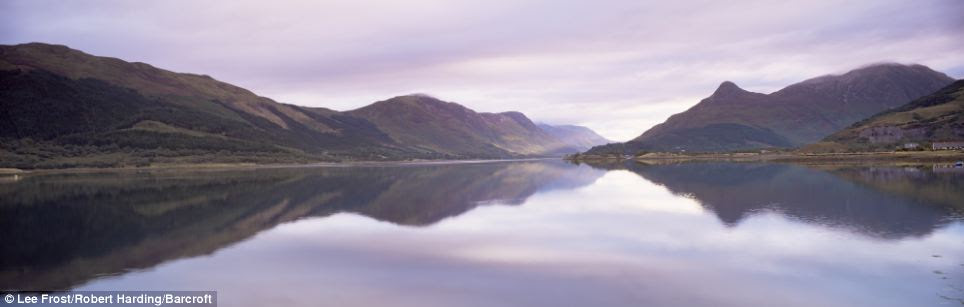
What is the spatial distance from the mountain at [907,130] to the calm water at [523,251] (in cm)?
12915

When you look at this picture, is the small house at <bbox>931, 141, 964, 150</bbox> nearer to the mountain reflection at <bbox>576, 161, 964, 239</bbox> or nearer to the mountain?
the mountain

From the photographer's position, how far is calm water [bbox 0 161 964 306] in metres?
16.5

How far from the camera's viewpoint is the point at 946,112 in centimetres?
16800

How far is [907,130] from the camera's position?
16262 cm

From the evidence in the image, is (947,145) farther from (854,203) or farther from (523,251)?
(523,251)

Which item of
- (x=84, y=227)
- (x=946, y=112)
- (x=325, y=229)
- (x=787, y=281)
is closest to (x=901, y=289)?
(x=787, y=281)

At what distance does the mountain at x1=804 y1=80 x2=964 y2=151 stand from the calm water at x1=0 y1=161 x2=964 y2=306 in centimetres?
12915

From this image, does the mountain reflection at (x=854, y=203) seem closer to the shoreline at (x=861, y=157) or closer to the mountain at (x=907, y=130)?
the shoreline at (x=861, y=157)

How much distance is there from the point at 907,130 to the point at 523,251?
180975 millimetres

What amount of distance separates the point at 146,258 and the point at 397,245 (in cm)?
989

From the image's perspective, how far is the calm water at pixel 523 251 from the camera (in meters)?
16.5

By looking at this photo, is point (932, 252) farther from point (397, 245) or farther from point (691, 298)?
point (397, 245)

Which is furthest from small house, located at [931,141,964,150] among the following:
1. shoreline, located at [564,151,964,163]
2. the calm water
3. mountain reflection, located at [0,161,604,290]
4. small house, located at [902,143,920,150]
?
mountain reflection, located at [0,161,604,290]

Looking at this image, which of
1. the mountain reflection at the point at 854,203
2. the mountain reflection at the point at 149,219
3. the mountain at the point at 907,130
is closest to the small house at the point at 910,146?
Result: the mountain at the point at 907,130
